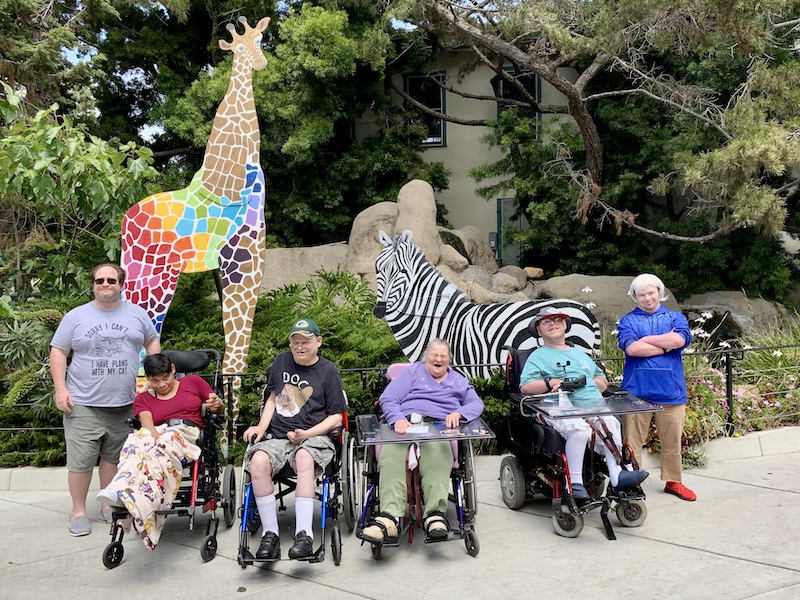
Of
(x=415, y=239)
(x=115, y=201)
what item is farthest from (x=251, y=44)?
(x=415, y=239)

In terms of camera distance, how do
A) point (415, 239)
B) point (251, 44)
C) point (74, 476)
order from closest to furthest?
point (74, 476) → point (251, 44) → point (415, 239)

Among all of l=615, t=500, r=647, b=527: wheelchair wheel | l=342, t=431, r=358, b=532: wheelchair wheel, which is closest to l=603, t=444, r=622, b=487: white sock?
l=615, t=500, r=647, b=527: wheelchair wheel

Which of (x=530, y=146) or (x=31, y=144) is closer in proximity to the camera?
(x=31, y=144)

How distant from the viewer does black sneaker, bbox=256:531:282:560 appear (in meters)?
4.18

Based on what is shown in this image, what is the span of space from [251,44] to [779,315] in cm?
1014

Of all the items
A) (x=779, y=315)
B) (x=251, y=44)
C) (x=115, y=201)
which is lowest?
(x=779, y=315)

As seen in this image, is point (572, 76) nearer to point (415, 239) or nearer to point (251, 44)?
point (415, 239)

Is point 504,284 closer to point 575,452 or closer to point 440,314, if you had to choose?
point 440,314

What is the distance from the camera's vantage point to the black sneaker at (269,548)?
4.18 metres

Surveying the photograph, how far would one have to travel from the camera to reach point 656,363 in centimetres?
543

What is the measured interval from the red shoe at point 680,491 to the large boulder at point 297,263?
8.00m

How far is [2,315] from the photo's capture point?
737 centimetres

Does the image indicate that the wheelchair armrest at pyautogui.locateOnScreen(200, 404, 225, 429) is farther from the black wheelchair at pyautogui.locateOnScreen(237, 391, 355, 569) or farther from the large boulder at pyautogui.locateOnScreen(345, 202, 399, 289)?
the large boulder at pyautogui.locateOnScreen(345, 202, 399, 289)

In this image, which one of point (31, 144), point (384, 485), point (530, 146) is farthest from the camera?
point (530, 146)
